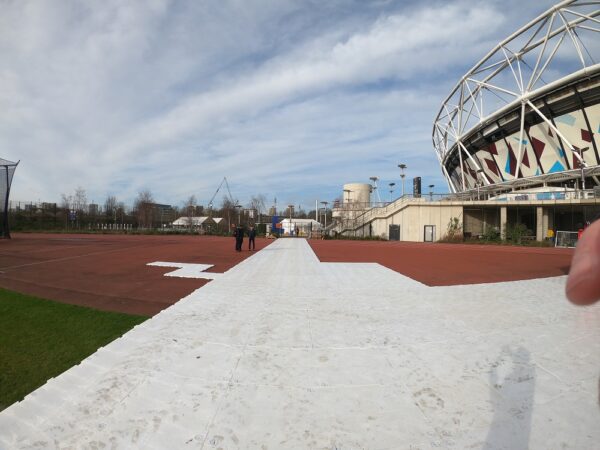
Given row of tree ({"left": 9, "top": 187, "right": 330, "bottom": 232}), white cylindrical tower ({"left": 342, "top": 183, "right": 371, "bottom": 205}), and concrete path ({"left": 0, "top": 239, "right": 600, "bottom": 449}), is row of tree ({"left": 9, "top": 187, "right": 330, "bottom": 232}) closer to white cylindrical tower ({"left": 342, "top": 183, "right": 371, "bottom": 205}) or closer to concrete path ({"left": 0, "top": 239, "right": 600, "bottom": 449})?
white cylindrical tower ({"left": 342, "top": 183, "right": 371, "bottom": 205})

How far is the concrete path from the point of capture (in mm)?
2777

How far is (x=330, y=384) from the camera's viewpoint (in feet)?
11.9

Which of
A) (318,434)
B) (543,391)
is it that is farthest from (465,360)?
(318,434)

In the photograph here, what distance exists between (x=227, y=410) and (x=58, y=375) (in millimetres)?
2300

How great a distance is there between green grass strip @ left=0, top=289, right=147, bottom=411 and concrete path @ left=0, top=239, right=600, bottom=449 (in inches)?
14.4

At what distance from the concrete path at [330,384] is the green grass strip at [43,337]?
1.20 feet

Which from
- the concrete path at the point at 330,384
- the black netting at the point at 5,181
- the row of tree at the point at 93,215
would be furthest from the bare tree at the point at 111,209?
the concrete path at the point at 330,384

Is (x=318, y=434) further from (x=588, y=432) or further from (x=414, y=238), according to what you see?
(x=414, y=238)

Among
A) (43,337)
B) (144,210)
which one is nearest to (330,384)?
(43,337)

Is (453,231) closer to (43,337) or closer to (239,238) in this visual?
(239,238)

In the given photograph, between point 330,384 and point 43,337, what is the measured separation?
4.71 m

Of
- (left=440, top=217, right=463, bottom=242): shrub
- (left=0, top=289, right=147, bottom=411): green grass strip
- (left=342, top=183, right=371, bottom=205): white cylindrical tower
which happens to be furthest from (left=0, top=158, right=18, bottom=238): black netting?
(left=342, top=183, right=371, bottom=205): white cylindrical tower

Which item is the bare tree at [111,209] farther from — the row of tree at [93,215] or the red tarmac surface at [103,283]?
the red tarmac surface at [103,283]

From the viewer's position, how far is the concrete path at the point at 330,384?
9.11ft
